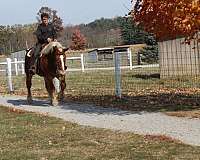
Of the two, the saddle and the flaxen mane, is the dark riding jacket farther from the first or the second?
the saddle

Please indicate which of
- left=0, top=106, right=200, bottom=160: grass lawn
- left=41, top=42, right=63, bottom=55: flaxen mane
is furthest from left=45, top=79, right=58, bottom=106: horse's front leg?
left=0, top=106, right=200, bottom=160: grass lawn

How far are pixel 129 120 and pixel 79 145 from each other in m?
3.14

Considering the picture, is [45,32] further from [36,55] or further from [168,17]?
[168,17]

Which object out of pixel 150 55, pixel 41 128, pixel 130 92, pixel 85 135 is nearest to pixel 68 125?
pixel 41 128

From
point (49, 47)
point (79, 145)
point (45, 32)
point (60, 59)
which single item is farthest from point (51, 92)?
point (79, 145)

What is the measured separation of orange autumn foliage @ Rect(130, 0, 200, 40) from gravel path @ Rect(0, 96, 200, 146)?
1.98 m

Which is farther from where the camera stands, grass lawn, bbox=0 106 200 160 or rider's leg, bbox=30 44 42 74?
rider's leg, bbox=30 44 42 74

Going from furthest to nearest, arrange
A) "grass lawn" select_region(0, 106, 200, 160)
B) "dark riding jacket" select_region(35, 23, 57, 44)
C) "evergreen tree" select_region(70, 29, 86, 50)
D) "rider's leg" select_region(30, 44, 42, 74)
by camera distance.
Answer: "evergreen tree" select_region(70, 29, 86, 50)
"rider's leg" select_region(30, 44, 42, 74)
"dark riding jacket" select_region(35, 23, 57, 44)
"grass lawn" select_region(0, 106, 200, 160)

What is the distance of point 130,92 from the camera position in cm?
2077

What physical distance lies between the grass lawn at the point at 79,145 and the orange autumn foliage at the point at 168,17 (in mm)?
2712

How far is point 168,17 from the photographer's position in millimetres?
12562

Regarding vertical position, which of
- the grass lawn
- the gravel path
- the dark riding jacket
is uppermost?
the dark riding jacket

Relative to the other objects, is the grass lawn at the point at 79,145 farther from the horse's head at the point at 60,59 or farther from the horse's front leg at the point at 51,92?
the horse's front leg at the point at 51,92

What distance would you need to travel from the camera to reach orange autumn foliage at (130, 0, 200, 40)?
1226 cm
